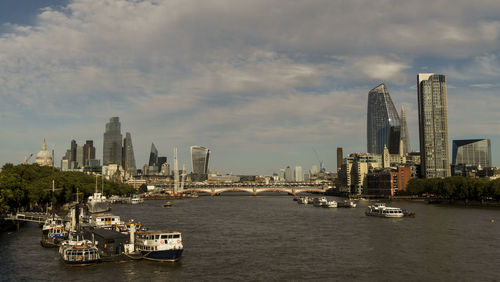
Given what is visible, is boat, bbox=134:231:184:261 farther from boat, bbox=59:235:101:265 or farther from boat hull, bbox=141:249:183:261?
boat, bbox=59:235:101:265

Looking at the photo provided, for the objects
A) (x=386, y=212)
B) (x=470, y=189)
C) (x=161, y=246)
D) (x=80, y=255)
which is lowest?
(x=386, y=212)

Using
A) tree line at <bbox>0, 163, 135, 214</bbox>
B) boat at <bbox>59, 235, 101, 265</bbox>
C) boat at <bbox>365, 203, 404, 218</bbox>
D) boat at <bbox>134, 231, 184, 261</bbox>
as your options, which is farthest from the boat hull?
boat at <bbox>365, 203, 404, 218</bbox>

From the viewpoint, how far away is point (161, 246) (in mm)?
61344

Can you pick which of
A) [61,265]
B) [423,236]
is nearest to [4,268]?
[61,265]

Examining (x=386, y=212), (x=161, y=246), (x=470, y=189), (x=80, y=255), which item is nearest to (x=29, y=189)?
(x=80, y=255)

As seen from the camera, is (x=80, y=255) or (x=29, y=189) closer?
(x=80, y=255)

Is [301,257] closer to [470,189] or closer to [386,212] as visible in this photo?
[386,212]

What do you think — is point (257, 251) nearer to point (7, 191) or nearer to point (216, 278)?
point (216, 278)

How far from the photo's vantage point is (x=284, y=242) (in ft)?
258

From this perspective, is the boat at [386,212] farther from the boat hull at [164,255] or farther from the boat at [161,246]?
the boat hull at [164,255]

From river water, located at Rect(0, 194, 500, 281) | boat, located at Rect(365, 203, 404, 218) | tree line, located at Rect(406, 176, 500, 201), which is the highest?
tree line, located at Rect(406, 176, 500, 201)

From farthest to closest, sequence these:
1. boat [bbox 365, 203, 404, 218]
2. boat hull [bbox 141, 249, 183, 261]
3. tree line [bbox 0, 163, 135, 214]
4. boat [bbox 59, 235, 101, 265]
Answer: boat [bbox 365, 203, 404, 218] < tree line [bbox 0, 163, 135, 214] < boat hull [bbox 141, 249, 183, 261] < boat [bbox 59, 235, 101, 265]

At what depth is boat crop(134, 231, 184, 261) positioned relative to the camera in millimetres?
61281

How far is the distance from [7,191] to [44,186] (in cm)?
3891
